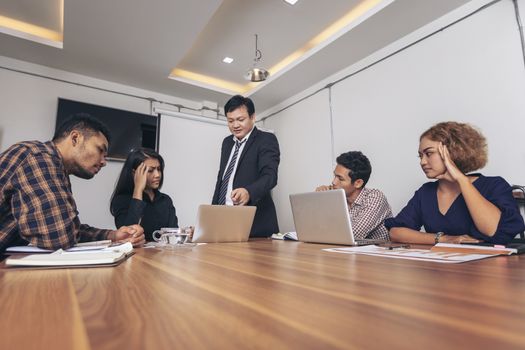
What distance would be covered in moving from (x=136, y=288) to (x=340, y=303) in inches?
11.2

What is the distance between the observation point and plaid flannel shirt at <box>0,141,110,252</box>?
97 cm

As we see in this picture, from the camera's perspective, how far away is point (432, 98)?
262 centimetres

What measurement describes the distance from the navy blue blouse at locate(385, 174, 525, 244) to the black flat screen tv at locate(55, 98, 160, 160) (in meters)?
3.21

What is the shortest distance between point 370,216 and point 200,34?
2.63 m

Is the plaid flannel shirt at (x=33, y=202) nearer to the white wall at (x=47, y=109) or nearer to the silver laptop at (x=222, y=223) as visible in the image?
the silver laptop at (x=222, y=223)

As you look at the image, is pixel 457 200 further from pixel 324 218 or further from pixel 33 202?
pixel 33 202

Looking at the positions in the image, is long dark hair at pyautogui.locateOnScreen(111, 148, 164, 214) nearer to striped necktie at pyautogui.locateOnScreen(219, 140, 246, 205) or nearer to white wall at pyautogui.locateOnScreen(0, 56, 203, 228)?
striped necktie at pyautogui.locateOnScreen(219, 140, 246, 205)

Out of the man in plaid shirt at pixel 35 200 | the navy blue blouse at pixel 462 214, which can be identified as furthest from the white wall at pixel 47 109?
the navy blue blouse at pixel 462 214

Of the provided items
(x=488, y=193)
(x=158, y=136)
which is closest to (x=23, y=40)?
(x=158, y=136)

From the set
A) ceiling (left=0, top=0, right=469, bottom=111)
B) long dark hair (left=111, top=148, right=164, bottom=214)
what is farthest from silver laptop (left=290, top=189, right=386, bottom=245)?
ceiling (left=0, top=0, right=469, bottom=111)

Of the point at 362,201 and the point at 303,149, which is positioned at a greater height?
the point at 303,149

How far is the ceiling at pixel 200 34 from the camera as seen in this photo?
251cm

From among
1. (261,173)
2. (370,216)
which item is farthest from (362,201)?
(261,173)

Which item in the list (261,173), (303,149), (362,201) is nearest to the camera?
(362,201)
